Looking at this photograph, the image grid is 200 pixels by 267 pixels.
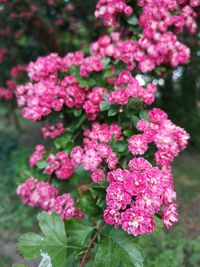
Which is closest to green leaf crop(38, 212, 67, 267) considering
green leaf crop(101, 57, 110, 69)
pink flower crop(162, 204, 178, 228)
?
pink flower crop(162, 204, 178, 228)

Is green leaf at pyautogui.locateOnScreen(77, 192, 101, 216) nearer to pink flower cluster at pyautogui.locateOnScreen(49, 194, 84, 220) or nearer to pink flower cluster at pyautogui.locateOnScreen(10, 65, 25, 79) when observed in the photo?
pink flower cluster at pyautogui.locateOnScreen(49, 194, 84, 220)

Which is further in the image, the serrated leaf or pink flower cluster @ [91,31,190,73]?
pink flower cluster @ [91,31,190,73]

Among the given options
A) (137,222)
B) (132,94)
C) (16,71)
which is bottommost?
(16,71)

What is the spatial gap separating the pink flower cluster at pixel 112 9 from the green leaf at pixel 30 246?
1.82m

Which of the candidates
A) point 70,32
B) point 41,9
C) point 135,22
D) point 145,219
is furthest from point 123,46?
point 70,32

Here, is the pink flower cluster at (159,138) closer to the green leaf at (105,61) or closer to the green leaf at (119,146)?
the green leaf at (119,146)

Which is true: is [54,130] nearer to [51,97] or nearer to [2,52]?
[51,97]

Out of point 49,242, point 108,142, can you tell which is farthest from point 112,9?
point 49,242

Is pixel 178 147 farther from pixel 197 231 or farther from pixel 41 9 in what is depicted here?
pixel 41 9

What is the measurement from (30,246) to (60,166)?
0.84 metres

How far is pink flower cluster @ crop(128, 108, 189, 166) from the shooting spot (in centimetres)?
215

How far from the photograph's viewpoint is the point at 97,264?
5.82 feet

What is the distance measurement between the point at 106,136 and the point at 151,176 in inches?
19.6

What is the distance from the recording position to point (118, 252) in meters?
1.79
